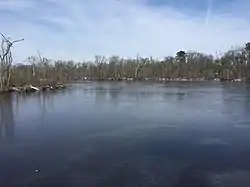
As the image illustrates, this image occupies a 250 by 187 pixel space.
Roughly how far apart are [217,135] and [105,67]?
85741 mm

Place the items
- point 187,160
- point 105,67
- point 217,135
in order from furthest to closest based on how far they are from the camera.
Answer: point 105,67 < point 217,135 < point 187,160

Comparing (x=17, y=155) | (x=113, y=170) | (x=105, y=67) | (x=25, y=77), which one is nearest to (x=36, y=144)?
(x=17, y=155)

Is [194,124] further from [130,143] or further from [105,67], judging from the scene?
[105,67]

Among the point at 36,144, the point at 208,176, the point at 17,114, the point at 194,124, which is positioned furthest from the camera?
the point at 17,114

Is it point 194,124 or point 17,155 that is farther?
point 194,124

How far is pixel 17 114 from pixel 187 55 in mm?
84817

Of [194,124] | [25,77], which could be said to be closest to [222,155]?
[194,124]

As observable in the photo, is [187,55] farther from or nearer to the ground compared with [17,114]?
farther from the ground

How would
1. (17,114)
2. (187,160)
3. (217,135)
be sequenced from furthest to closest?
1. (17,114)
2. (217,135)
3. (187,160)

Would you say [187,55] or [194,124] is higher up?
[187,55]

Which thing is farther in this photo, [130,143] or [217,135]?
[217,135]

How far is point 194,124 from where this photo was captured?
45.6 ft

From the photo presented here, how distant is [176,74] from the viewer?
281 feet

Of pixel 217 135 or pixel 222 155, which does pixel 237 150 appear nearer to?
pixel 222 155
